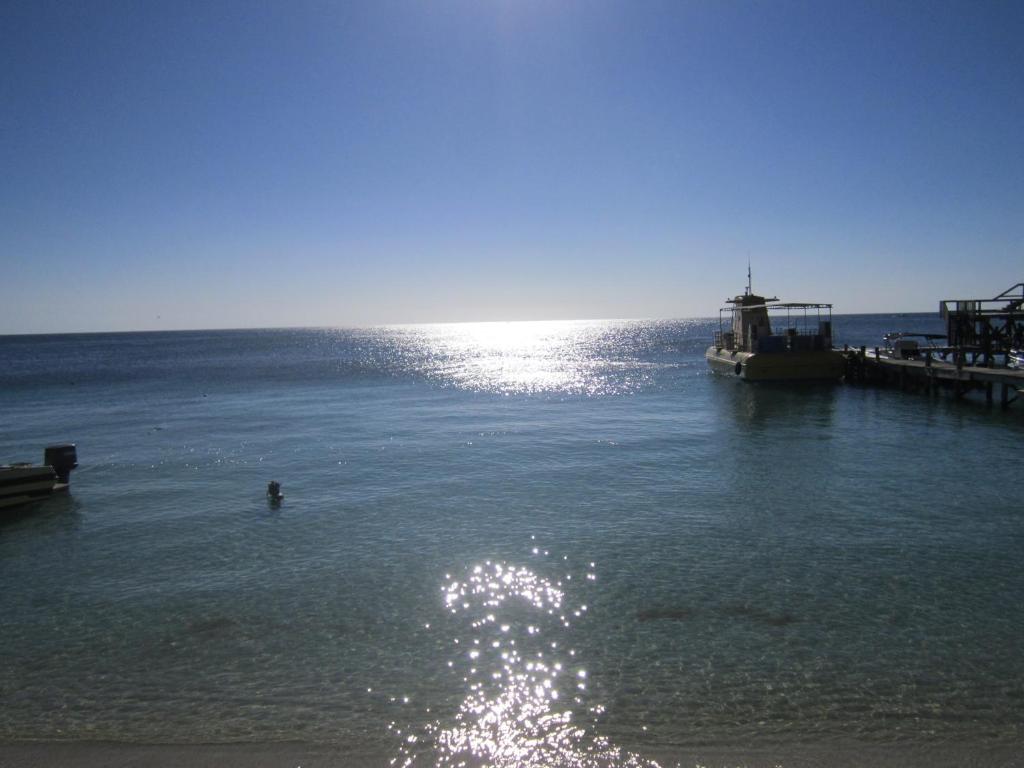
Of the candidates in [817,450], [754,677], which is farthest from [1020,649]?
[817,450]

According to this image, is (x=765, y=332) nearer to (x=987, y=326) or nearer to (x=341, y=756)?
(x=987, y=326)

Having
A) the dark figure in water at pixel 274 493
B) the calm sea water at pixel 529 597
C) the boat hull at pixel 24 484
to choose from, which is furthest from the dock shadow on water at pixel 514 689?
Result: the boat hull at pixel 24 484

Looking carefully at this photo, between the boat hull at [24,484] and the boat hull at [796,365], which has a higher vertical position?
the boat hull at [796,365]

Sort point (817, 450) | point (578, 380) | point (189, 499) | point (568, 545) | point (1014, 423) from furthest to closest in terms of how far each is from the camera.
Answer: point (578, 380)
point (1014, 423)
point (817, 450)
point (189, 499)
point (568, 545)

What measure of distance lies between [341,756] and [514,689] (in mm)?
2020

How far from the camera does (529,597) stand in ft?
33.8

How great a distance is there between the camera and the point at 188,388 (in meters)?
50.3

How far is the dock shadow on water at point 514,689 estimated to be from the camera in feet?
21.2

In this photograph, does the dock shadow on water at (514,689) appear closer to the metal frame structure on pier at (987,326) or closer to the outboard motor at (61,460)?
the outboard motor at (61,460)

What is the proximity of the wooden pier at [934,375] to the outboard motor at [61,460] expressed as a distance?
33.3 metres

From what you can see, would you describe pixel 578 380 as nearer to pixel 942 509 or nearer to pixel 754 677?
pixel 942 509

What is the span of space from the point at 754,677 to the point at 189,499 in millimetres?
14111

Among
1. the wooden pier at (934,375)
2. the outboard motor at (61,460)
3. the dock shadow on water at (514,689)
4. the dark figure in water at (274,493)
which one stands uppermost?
the wooden pier at (934,375)

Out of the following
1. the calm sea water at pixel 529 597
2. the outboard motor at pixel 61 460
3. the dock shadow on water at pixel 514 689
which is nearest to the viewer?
the dock shadow on water at pixel 514 689
